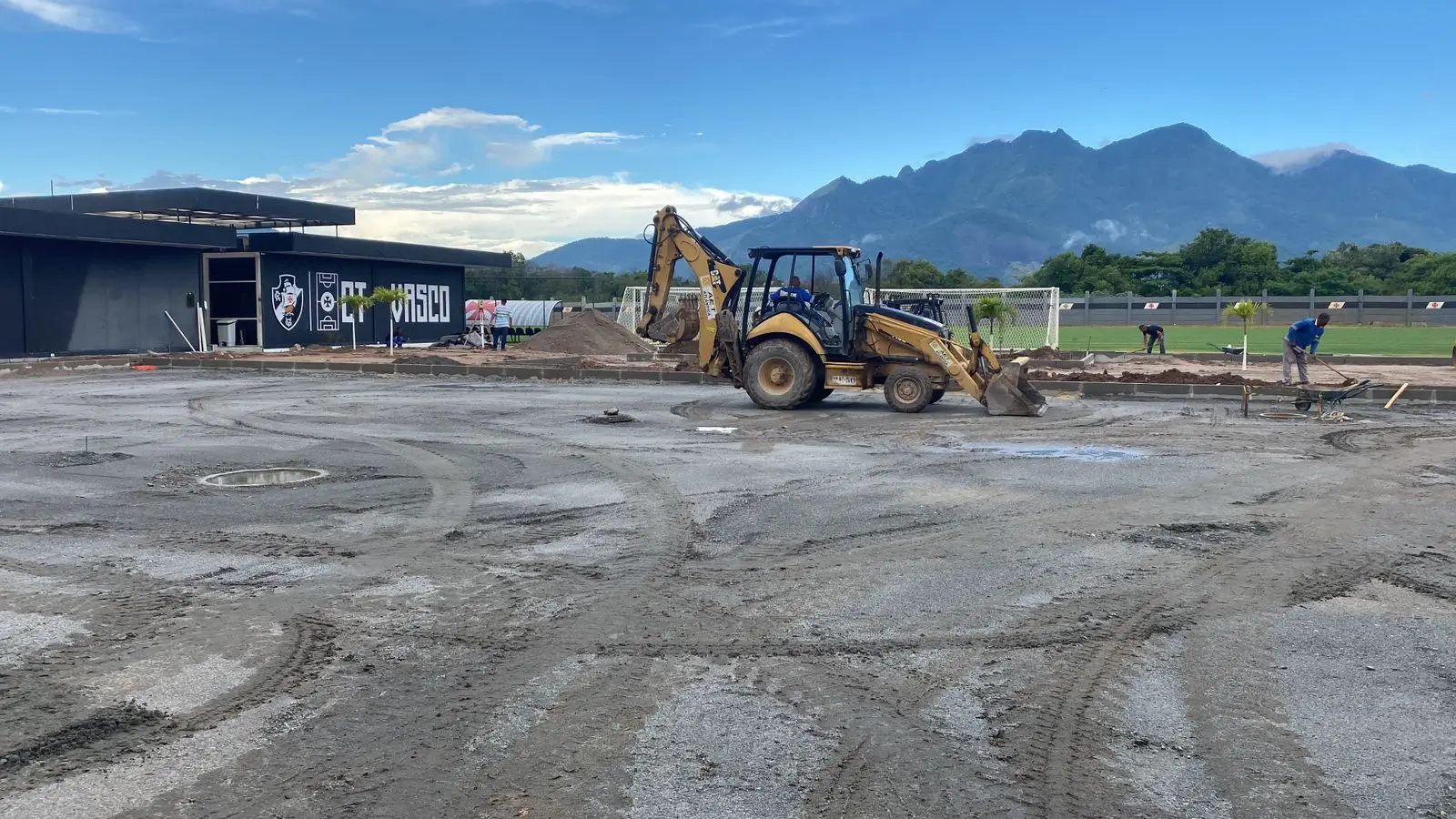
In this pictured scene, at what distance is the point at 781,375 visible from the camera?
703 inches

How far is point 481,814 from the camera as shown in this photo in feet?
12.7

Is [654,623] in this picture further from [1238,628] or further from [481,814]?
[1238,628]

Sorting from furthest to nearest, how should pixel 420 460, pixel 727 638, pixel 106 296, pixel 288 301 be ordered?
pixel 288 301
pixel 106 296
pixel 420 460
pixel 727 638

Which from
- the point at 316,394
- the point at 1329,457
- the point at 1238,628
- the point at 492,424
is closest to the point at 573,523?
the point at 1238,628

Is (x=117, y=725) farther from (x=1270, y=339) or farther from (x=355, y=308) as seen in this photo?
(x=1270, y=339)

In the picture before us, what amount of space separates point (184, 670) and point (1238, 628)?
5.06 meters

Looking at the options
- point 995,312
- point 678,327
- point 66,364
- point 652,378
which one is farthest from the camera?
point 995,312

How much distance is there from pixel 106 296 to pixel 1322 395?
3042 cm

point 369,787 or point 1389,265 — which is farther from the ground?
point 1389,265

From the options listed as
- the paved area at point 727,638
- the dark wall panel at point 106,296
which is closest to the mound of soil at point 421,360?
the dark wall panel at point 106,296

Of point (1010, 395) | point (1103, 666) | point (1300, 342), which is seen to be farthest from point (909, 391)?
point (1103, 666)

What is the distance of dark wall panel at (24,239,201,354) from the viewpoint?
30969mm

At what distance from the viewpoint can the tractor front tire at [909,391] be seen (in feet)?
56.8

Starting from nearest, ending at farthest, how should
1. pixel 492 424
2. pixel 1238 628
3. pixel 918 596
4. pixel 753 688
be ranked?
pixel 753 688 < pixel 1238 628 < pixel 918 596 < pixel 492 424
